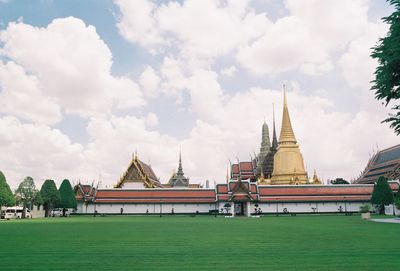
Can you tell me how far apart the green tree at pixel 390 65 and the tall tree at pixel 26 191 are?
177ft

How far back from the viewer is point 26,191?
204 ft

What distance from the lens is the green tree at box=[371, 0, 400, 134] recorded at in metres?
18.4

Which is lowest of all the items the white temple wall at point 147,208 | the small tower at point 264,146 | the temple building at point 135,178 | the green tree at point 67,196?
the white temple wall at point 147,208

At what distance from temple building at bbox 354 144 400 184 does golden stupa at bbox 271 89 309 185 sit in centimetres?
1494

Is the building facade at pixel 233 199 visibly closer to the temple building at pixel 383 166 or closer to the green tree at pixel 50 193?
the green tree at pixel 50 193

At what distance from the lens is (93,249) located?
13070 millimetres

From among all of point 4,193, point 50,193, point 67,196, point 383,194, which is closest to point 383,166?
point 383,194

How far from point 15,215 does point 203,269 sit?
2024 inches

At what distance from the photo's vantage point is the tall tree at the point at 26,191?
201 feet

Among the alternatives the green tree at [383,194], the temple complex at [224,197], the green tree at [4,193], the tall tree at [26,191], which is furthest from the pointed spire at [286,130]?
the green tree at [4,193]

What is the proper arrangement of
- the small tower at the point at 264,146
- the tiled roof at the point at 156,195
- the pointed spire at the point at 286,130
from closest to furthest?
the tiled roof at the point at 156,195 < the pointed spire at the point at 286,130 < the small tower at the point at 264,146

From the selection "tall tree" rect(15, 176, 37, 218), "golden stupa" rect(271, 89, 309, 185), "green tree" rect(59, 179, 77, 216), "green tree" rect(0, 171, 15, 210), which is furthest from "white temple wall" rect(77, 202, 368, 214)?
"green tree" rect(0, 171, 15, 210)

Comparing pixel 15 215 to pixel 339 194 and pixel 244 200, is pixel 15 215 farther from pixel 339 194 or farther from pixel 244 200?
pixel 339 194

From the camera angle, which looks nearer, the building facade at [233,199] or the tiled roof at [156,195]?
the building facade at [233,199]
